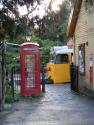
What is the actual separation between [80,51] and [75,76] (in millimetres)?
1291

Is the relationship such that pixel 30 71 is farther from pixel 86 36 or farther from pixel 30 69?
pixel 86 36

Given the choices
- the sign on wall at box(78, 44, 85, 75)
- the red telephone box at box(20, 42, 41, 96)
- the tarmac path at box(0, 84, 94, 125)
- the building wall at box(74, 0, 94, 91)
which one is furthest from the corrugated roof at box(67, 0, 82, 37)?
the tarmac path at box(0, 84, 94, 125)

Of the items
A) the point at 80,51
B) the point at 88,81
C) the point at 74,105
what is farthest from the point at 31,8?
the point at 80,51

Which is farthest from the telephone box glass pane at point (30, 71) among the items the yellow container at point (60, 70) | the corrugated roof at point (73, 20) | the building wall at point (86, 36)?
the yellow container at point (60, 70)

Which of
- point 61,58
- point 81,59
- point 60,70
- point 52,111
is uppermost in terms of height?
point 61,58

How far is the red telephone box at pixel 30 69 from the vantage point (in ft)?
72.4

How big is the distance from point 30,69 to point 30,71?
0.30ft

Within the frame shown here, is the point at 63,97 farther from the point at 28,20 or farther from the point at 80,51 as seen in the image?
the point at 28,20

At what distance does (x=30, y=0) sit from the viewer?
14.1m

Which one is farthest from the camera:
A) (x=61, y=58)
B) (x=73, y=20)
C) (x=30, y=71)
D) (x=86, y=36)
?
(x=61, y=58)

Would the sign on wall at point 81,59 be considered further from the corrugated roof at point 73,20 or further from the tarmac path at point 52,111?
the tarmac path at point 52,111

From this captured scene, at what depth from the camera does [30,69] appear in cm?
2242

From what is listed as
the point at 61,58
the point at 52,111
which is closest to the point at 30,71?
the point at 52,111

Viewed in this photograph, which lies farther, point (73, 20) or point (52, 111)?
point (73, 20)
